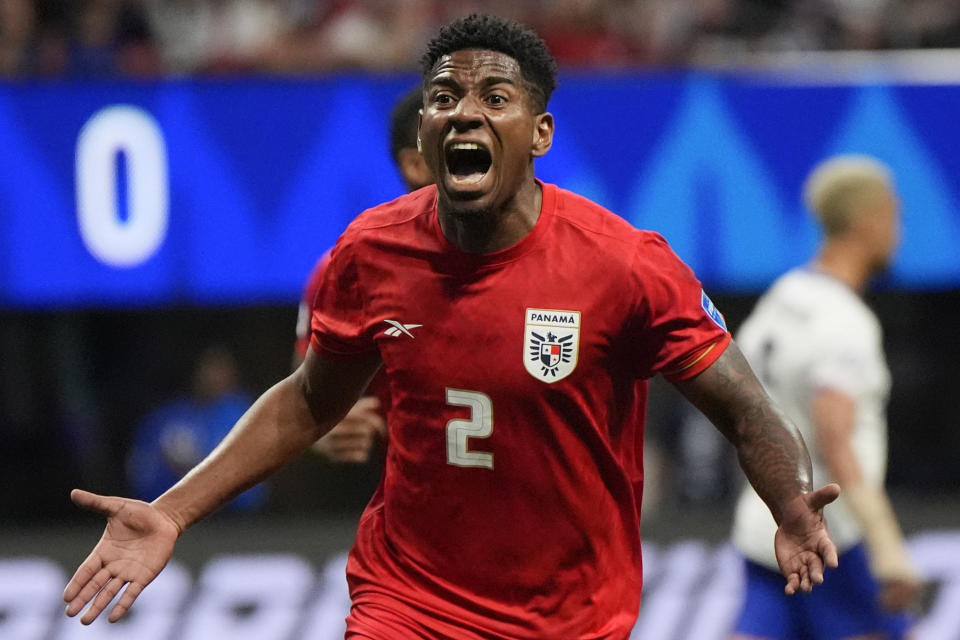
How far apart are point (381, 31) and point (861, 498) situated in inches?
194

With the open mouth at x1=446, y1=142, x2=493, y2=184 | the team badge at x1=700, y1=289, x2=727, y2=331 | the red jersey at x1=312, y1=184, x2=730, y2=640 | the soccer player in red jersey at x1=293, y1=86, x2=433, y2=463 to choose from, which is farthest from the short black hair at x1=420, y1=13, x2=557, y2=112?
the soccer player in red jersey at x1=293, y1=86, x2=433, y2=463

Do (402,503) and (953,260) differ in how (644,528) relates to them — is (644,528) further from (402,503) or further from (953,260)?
(402,503)

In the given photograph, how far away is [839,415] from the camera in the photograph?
5031 mm

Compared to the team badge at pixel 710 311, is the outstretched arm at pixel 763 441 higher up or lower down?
lower down

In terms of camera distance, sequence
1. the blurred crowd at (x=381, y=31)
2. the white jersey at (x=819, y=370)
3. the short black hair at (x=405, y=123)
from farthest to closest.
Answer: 1. the blurred crowd at (x=381, y=31)
2. the white jersey at (x=819, y=370)
3. the short black hair at (x=405, y=123)

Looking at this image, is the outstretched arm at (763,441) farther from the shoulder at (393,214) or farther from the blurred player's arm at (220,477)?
the blurred player's arm at (220,477)

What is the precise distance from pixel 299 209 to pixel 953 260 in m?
3.57

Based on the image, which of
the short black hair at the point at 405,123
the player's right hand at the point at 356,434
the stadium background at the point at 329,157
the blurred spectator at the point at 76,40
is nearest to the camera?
the player's right hand at the point at 356,434

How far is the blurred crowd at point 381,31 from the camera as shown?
8.57 meters

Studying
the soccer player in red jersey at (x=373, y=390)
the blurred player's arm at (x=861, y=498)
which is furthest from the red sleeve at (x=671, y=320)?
the blurred player's arm at (x=861, y=498)

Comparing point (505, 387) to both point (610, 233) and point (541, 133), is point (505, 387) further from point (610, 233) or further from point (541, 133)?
point (541, 133)

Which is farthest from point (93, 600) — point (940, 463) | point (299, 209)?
point (940, 463)

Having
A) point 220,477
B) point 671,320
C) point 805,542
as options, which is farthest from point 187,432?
point 805,542

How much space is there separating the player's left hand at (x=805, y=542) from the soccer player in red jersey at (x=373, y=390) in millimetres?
1361
